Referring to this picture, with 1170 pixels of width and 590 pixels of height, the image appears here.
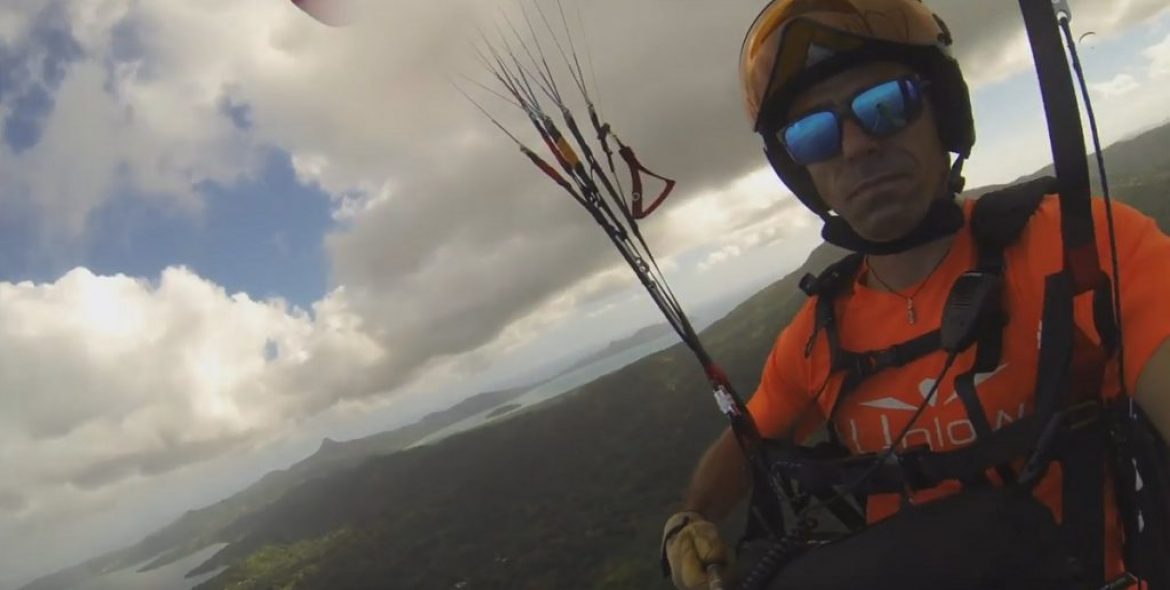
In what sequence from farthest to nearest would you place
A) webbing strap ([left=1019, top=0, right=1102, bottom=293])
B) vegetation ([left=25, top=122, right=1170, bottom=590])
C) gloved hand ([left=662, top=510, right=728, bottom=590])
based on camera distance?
vegetation ([left=25, top=122, right=1170, bottom=590])
gloved hand ([left=662, top=510, right=728, bottom=590])
webbing strap ([left=1019, top=0, right=1102, bottom=293])

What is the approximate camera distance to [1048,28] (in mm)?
1938

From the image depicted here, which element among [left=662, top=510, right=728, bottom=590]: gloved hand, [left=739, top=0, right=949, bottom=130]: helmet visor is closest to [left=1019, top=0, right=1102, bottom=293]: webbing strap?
[left=739, top=0, right=949, bottom=130]: helmet visor

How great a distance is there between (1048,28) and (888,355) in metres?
1.43

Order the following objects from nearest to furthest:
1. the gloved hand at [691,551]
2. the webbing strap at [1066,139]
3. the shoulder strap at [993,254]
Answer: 1. the webbing strap at [1066,139]
2. the shoulder strap at [993,254]
3. the gloved hand at [691,551]

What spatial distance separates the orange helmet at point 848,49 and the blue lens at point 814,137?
250 millimetres

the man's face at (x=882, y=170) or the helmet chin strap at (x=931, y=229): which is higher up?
the man's face at (x=882, y=170)

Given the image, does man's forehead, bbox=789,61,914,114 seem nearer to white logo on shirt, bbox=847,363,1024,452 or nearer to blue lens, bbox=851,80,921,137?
blue lens, bbox=851,80,921,137

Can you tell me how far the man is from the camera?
2.45 meters

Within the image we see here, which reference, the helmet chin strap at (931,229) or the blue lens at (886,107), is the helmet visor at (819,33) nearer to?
the blue lens at (886,107)

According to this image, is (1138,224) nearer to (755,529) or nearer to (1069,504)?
(1069,504)

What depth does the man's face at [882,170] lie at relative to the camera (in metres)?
2.70

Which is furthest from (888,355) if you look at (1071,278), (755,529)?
(755,529)

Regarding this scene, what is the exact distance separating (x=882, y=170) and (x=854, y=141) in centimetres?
18

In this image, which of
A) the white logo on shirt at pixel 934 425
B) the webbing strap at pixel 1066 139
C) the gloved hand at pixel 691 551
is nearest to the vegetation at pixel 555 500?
the gloved hand at pixel 691 551
